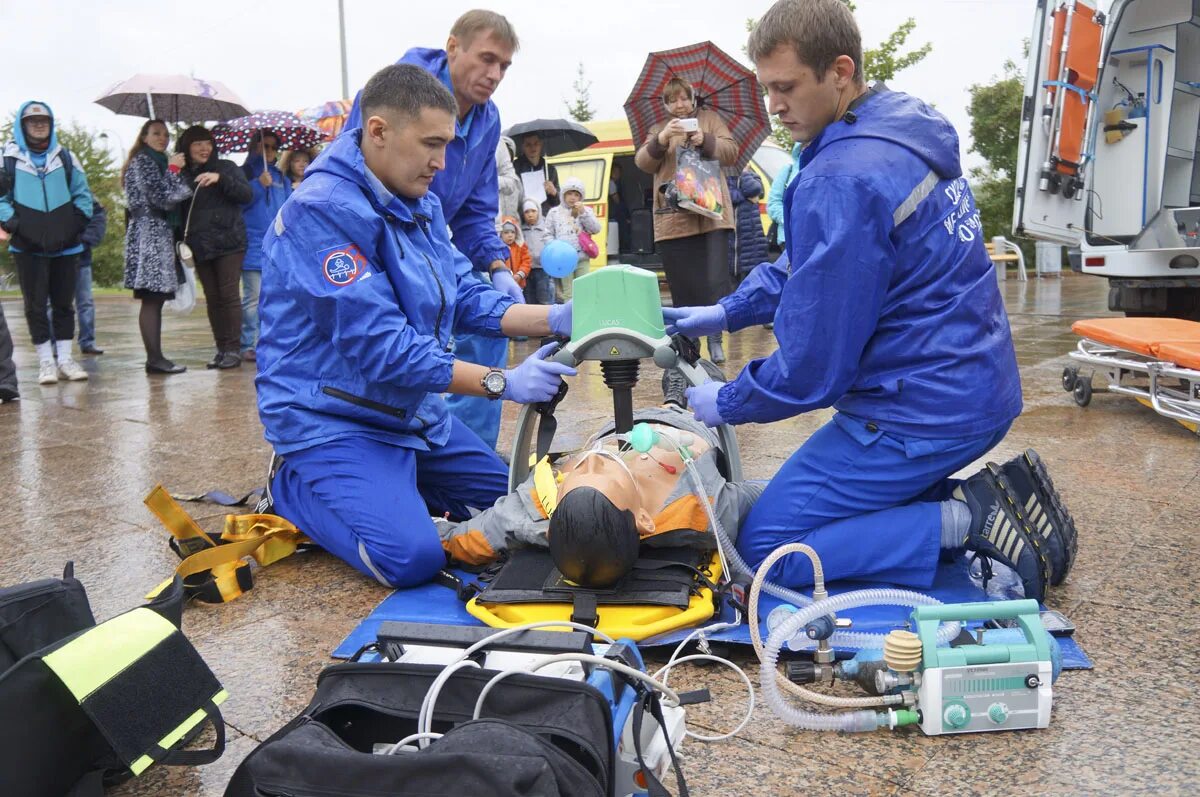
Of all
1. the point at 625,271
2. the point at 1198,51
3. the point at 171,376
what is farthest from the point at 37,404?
the point at 1198,51

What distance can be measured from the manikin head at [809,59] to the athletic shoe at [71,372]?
700 cm

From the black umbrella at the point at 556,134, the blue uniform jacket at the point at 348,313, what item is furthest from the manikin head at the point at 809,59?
the black umbrella at the point at 556,134

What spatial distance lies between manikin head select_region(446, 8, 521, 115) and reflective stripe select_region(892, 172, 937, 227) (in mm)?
1999

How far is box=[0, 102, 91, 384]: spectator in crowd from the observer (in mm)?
7398

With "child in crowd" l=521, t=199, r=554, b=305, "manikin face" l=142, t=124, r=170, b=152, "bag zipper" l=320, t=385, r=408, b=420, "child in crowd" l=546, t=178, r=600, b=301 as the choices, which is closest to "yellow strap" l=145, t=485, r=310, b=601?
"bag zipper" l=320, t=385, r=408, b=420

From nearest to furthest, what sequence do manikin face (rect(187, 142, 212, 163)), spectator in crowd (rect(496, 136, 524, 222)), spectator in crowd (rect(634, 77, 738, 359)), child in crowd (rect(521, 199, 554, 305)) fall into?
spectator in crowd (rect(634, 77, 738, 359)) < manikin face (rect(187, 142, 212, 163)) < spectator in crowd (rect(496, 136, 524, 222)) < child in crowd (rect(521, 199, 554, 305))

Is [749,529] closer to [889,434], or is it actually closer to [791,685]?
[889,434]

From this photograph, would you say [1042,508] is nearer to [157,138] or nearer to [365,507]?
[365,507]

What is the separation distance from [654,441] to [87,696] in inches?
60.8

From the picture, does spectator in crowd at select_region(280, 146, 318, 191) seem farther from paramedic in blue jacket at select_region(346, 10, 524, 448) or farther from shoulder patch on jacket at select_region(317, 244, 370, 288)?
shoulder patch on jacket at select_region(317, 244, 370, 288)

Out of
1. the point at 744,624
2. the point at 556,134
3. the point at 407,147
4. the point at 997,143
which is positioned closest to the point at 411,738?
the point at 744,624

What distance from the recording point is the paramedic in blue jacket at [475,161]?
401 centimetres

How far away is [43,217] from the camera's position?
7441 millimetres

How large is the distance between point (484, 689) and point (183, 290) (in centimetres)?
743
